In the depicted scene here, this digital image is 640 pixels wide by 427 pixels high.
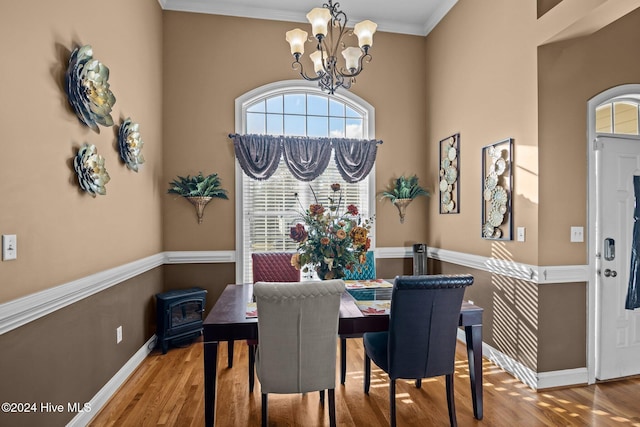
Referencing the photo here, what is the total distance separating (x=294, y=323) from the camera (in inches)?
73.6

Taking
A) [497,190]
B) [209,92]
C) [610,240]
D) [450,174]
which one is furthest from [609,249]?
[209,92]

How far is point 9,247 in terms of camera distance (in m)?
1.56

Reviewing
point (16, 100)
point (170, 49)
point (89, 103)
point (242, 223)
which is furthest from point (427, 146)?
point (16, 100)

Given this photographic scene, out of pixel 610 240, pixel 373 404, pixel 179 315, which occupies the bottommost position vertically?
pixel 373 404

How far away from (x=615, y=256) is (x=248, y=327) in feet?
9.97

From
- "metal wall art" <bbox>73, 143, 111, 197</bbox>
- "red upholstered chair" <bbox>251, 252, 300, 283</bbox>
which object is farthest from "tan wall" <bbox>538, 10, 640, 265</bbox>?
"metal wall art" <bbox>73, 143, 111, 197</bbox>

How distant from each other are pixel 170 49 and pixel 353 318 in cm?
369

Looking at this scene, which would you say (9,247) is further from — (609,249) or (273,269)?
Result: (609,249)

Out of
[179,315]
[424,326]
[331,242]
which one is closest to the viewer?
[424,326]

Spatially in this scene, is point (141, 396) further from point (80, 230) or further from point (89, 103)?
point (89, 103)

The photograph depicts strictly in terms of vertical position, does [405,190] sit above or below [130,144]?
below

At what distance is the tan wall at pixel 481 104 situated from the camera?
110 inches

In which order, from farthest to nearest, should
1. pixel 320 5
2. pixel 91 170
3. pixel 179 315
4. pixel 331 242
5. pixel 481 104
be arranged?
pixel 320 5 → pixel 179 315 → pixel 481 104 → pixel 331 242 → pixel 91 170

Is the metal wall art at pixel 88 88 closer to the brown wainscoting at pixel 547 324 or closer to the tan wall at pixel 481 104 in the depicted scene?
the tan wall at pixel 481 104
